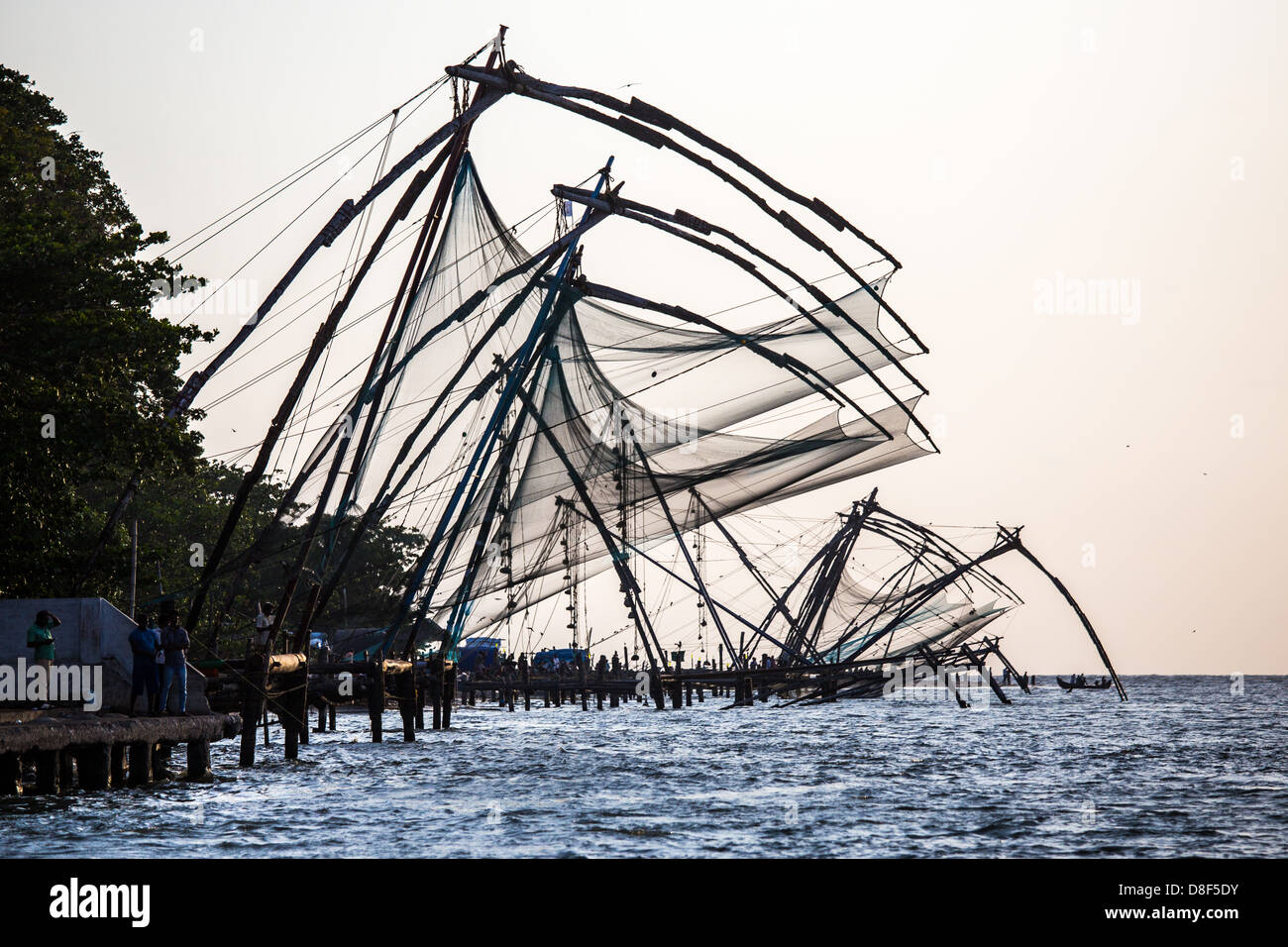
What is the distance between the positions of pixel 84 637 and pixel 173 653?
79.0 inches

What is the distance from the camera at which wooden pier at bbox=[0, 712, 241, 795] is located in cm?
1812

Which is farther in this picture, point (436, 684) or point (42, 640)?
point (436, 684)

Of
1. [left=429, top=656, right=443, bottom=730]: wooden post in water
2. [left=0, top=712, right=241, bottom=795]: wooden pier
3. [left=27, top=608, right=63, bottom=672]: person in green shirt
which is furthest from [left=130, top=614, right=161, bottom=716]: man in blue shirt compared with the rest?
[left=429, top=656, right=443, bottom=730]: wooden post in water

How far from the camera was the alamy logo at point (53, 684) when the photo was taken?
67.7 feet

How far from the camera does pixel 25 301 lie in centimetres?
2417

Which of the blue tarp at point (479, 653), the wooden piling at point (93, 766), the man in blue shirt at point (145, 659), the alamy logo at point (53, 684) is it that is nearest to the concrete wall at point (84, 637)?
the alamy logo at point (53, 684)

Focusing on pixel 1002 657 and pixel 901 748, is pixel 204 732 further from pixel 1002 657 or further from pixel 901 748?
pixel 1002 657

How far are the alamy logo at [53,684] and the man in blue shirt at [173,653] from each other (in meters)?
1.19

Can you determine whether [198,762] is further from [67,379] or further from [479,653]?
[479,653]

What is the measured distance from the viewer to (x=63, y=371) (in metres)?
23.8

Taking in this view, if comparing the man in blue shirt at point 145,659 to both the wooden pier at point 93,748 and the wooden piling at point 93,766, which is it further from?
the wooden piling at point 93,766
